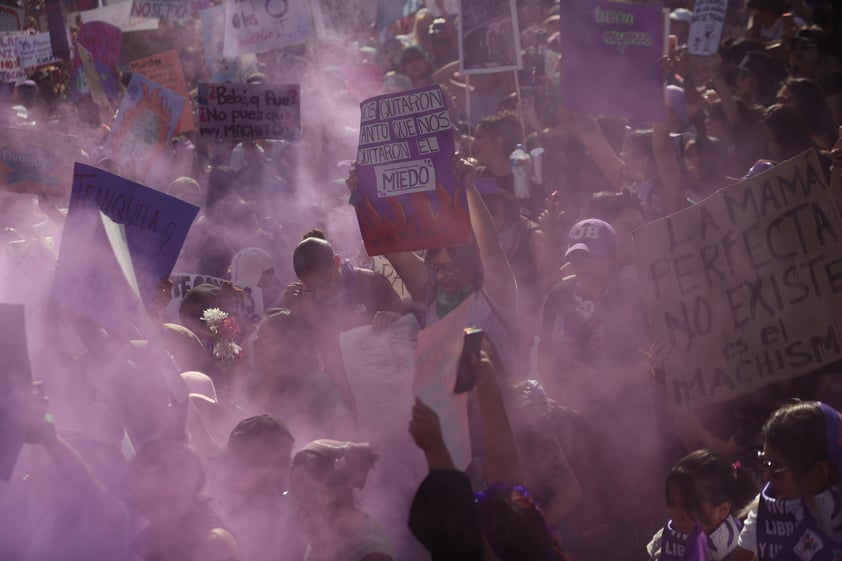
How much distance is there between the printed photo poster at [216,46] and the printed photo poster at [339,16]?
3.20ft

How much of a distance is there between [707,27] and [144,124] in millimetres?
4755

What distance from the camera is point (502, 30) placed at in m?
6.39

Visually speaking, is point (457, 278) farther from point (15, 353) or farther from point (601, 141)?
point (601, 141)

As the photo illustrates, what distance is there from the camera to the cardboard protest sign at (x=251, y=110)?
23.0ft

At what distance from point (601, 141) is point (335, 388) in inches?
109

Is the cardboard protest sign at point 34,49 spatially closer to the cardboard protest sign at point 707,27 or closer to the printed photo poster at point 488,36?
the printed photo poster at point 488,36

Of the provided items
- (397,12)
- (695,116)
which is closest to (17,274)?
(695,116)

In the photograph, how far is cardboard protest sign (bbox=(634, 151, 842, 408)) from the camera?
3082 millimetres

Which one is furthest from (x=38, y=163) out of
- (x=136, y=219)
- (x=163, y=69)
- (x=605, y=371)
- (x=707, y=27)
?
(x=707, y=27)

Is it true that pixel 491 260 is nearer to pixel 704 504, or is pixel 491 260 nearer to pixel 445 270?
pixel 445 270

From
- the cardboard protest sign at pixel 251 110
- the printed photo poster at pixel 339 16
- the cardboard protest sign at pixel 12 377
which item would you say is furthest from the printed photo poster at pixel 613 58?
the printed photo poster at pixel 339 16

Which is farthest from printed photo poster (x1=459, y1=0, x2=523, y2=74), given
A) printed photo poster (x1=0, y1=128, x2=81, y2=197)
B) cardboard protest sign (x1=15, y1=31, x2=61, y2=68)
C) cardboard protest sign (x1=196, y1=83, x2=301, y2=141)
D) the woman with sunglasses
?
cardboard protest sign (x1=15, y1=31, x2=61, y2=68)

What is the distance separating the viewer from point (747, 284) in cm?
325

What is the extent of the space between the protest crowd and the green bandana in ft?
0.06
